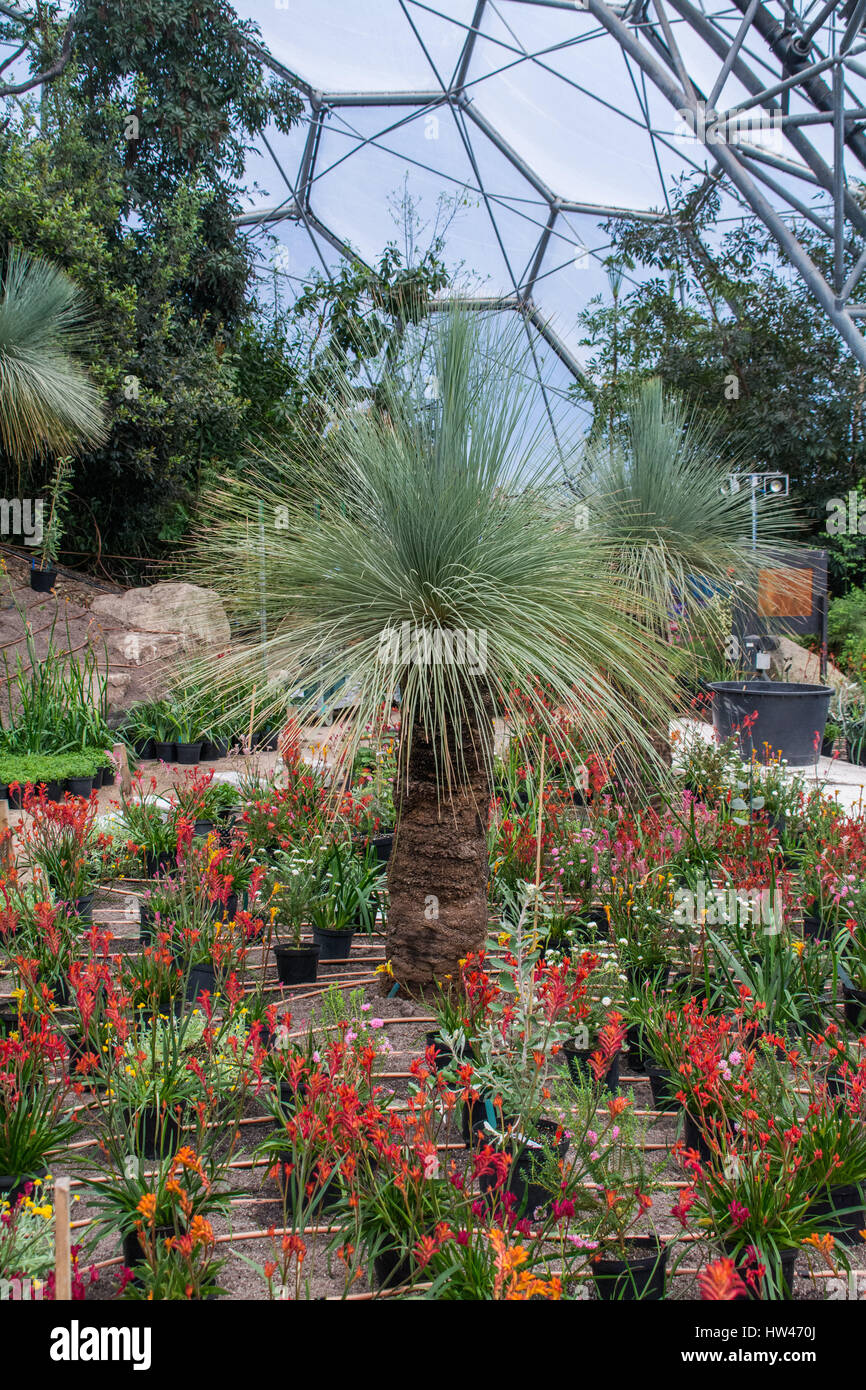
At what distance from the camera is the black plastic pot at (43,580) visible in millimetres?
9086

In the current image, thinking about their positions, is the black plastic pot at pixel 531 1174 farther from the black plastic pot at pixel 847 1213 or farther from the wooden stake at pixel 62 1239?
the wooden stake at pixel 62 1239

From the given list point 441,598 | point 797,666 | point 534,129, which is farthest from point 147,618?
point 534,129

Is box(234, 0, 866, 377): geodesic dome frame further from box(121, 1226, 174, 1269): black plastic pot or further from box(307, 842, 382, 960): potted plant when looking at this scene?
box(121, 1226, 174, 1269): black plastic pot

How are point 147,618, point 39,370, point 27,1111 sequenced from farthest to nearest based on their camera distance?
point 39,370
point 147,618
point 27,1111

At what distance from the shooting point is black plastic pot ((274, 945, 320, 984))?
3.19m

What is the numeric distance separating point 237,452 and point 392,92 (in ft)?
21.5

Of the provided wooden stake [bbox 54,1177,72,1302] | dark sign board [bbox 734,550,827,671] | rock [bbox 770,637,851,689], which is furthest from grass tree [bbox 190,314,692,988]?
rock [bbox 770,637,851,689]

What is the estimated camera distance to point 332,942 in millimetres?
3393

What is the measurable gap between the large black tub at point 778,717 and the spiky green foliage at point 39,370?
6306 mm

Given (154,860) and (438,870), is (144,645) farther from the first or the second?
(438,870)

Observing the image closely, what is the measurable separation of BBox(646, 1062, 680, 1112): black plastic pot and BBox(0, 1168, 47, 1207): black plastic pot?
4.92 ft

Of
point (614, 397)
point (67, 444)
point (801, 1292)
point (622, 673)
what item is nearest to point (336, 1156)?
point (801, 1292)

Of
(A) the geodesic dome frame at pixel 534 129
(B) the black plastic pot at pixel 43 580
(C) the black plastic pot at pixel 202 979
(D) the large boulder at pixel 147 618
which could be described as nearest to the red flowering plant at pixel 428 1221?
(C) the black plastic pot at pixel 202 979

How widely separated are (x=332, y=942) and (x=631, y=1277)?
185cm
